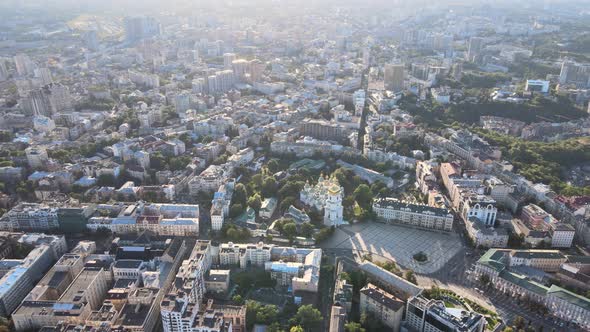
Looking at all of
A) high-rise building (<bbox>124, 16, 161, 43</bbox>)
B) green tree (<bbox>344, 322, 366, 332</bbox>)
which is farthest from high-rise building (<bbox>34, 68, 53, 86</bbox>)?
green tree (<bbox>344, 322, 366, 332</bbox>)

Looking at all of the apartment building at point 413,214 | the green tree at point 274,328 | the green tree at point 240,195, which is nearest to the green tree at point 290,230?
the green tree at point 240,195

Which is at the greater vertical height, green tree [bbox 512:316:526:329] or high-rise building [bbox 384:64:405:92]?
high-rise building [bbox 384:64:405:92]

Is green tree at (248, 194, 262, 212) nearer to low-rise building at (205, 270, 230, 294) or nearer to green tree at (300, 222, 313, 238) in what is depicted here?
green tree at (300, 222, 313, 238)

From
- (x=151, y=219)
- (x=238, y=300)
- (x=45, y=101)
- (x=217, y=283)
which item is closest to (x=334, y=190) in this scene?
(x=217, y=283)

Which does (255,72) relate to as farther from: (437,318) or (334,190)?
(437,318)

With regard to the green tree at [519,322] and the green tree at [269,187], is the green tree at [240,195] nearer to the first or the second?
the green tree at [269,187]

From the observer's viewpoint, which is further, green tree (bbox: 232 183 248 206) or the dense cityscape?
green tree (bbox: 232 183 248 206)
